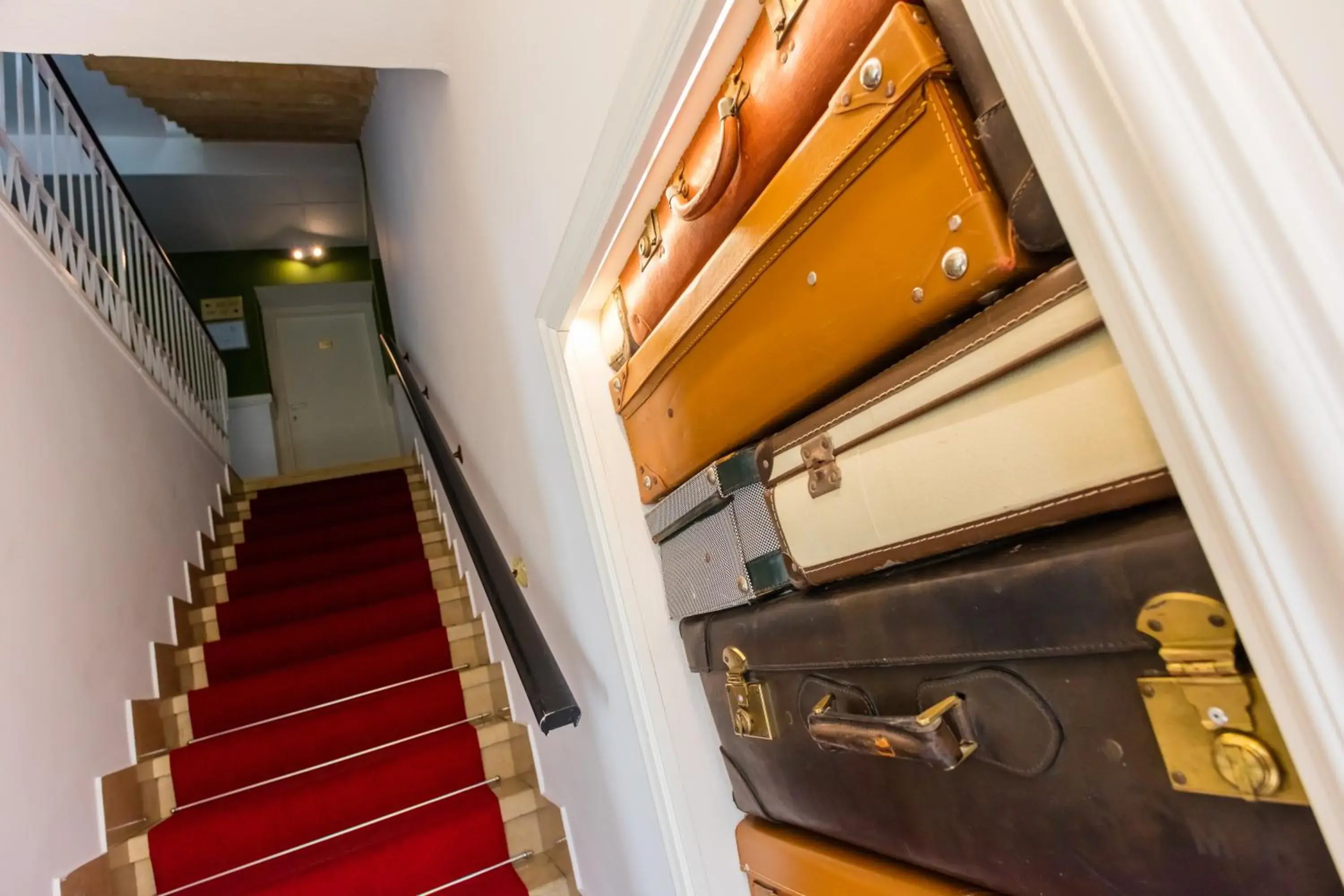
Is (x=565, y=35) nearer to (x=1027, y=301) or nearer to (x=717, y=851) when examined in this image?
(x=1027, y=301)

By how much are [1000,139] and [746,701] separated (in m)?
0.71

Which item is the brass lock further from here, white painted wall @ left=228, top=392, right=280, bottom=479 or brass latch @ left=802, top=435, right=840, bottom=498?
white painted wall @ left=228, top=392, right=280, bottom=479

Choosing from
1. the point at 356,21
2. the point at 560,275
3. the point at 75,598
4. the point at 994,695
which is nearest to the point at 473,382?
the point at 356,21

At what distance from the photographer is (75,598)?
204 centimetres

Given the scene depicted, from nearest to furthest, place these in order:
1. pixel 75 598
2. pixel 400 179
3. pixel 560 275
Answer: pixel 560 275
pixel 75 598
pixel 400 179

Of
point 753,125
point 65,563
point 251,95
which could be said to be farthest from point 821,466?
point 251,95

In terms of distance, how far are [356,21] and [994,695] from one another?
1823mm

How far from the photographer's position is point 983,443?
548 millimetres

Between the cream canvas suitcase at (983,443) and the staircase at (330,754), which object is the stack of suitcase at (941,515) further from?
the staircase at (330,754)

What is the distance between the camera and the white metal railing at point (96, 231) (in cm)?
251

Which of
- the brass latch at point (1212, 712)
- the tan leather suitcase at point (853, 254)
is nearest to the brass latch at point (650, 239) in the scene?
the tan leather suitcase at point (853, 254)

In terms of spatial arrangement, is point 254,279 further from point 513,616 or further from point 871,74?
point 871,74

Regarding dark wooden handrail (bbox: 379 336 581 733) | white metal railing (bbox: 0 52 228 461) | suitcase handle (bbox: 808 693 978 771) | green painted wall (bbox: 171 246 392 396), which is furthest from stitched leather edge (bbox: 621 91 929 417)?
green painted wall (bbox: 171 246 392 396)

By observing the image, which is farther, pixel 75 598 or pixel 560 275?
pixel 75 598
